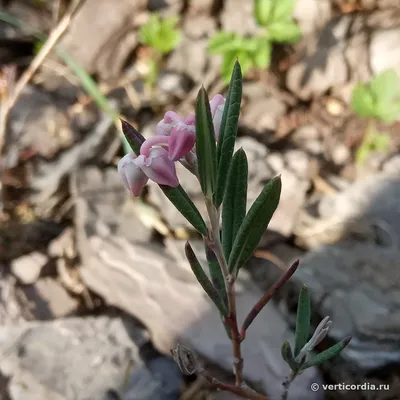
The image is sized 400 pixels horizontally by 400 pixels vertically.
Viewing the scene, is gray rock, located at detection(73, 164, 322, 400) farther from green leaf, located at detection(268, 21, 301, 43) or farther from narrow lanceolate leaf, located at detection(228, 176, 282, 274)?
green leaf, located at detection(268, 21, 301, 43)

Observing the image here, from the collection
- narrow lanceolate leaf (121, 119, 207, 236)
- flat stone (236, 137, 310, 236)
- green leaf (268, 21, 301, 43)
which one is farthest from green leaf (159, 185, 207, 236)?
green leaf (268, 21, 301, 43)

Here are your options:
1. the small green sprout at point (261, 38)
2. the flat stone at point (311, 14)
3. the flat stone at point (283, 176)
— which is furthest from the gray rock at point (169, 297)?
the flat stone at point (311, 14)

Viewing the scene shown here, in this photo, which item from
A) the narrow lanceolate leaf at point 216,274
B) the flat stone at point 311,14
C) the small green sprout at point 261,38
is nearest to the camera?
the narrow lanceolate leaf at point 216,274

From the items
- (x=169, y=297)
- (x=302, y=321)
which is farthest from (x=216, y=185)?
(x=169, y=297)

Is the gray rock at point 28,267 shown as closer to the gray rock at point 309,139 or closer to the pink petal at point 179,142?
the gray rock at point 309,139

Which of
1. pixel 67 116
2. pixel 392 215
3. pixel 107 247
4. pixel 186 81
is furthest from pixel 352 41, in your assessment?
pixel 107 247

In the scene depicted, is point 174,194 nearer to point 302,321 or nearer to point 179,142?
point 179,142
